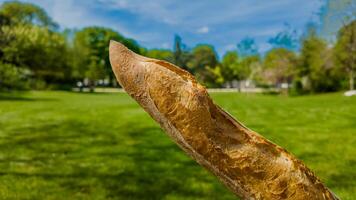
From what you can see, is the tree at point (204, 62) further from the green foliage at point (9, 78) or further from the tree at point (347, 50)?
the green foliage at point (9, 78)

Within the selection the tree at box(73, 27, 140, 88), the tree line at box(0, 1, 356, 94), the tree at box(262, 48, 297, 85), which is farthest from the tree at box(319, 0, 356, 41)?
the tree at box(73, 27, 140, 88)

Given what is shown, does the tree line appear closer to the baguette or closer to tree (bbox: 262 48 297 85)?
tree (bbox: 262 48 297 85)

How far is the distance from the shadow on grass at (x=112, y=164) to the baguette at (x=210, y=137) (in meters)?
4.87

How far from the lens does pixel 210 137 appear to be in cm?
254

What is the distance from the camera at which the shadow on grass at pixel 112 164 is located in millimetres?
7824

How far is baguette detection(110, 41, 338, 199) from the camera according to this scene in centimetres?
253

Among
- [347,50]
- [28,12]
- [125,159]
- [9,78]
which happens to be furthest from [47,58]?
[125,159]

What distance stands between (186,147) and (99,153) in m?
8.61

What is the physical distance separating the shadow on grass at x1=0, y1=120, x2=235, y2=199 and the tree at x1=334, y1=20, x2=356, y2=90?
38794 mm

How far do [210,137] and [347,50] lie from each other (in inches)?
2004

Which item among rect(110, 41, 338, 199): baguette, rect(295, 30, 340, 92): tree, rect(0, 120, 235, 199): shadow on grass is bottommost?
rect(0, 120, 235, 199): shadow on grass

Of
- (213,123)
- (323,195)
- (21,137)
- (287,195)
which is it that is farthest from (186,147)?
(21,137)

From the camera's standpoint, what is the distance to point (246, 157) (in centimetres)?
259

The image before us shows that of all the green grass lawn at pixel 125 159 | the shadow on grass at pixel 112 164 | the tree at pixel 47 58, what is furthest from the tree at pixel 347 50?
the shadow on grass at pixel 112 164
